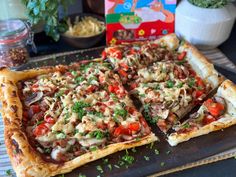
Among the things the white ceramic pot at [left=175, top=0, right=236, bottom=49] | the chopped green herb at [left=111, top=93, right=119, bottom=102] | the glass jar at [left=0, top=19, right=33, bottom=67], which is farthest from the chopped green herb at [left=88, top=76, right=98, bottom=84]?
the white ceramic pot at [left=175, top=0, right=236, bottom=49]

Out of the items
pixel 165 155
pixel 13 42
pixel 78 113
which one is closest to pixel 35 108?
pixel 78 113

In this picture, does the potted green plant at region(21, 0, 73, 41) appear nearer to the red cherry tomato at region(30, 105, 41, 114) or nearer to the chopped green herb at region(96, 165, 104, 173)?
the red cherry tomato at region(30, 105, 41, 114)

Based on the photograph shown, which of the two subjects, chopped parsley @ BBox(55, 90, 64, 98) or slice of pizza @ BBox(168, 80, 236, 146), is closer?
slice of pizza @ BBox(168, 80, 236, 146)

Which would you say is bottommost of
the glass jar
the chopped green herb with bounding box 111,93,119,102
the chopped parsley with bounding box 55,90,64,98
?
the chopped green herb with bounding box 111,93,119,102

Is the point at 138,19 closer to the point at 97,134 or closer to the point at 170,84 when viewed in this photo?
the point at 170,84

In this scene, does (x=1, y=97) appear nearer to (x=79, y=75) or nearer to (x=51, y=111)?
(x=51, y=111)
